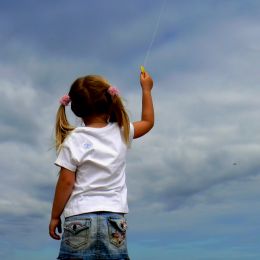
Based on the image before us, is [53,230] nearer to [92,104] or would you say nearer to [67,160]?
[67,160]

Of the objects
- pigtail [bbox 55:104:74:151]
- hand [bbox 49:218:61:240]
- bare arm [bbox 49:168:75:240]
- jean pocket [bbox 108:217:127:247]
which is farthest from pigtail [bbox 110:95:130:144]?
hand [bbox 49:218:61:240]

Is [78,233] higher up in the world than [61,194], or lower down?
lower down

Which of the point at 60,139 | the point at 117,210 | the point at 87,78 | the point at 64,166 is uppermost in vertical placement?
the point at 87,78

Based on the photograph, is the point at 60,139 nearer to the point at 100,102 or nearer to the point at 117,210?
the point at 100,102

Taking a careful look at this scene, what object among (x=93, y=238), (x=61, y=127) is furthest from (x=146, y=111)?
(x=93, y=238)

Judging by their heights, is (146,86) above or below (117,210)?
above

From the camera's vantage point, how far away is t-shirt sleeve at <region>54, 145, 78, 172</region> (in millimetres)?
9031

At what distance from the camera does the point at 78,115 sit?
9461mm

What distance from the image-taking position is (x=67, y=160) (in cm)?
908

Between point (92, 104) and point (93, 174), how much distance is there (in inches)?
43.2

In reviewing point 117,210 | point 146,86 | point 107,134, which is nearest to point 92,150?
point 107,134

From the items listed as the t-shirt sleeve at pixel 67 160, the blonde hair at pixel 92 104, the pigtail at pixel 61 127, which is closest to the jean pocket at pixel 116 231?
A: the t-shirt sleeve at pixel 67 160

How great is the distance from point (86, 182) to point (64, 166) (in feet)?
1.37

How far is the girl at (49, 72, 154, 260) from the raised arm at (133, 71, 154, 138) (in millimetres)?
224
